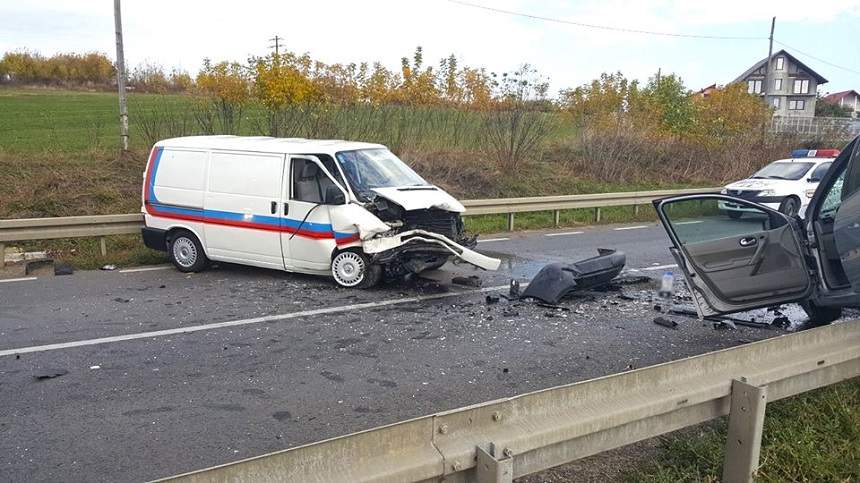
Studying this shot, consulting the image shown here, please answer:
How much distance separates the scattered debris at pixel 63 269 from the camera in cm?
1008

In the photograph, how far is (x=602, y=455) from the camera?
4426mm

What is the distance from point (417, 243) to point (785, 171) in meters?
12.7

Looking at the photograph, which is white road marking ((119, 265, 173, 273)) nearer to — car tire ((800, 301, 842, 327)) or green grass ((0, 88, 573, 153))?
green grass ((0, 88, 573, 153))

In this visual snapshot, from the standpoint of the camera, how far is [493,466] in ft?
8.73

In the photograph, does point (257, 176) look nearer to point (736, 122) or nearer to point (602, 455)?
point (602, 455)

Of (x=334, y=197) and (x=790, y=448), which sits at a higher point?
(x=334, y=197)

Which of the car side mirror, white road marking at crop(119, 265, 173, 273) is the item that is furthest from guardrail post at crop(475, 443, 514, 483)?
white road marking at crop(119, 265, 173, 273)

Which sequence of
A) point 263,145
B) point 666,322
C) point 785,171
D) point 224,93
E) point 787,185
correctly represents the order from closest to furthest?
point 666,322 → point 263,145 → point 787,185 → point 785,171 → point 224,93

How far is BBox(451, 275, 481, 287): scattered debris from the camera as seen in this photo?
945 centimetres

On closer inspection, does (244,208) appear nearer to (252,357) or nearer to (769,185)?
(252,357)

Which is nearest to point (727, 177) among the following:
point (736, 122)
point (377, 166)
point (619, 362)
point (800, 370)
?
point (736, 122)

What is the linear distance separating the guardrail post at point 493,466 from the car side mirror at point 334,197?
6.64 metres

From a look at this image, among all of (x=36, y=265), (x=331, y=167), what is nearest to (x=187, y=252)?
(x=36, y=265)

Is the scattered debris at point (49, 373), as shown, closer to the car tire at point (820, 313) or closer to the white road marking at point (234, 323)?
the white road marking at point (234, 323)
